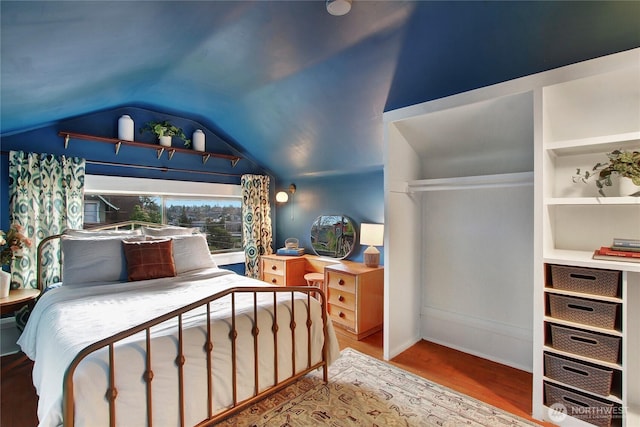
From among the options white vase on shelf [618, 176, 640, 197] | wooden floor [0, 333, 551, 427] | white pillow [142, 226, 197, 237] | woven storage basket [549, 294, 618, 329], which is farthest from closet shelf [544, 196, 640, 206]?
white pillow [142, 226, 197, 237]

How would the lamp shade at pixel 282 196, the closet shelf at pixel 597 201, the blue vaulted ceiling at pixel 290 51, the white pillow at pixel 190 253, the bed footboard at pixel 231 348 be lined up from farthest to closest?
the lamp shade at pixel 282 196, the white pillow at pixel 190 253, the closet shelf at pixel 597 201, the blue vaulted ceiling at pixel 290 51, the bed footboard at pixel 231 348

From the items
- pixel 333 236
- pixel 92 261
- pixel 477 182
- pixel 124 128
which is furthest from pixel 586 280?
pixel 124 128

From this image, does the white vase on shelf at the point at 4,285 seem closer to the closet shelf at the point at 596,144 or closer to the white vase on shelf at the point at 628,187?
the closet shelf at the point at 596,144

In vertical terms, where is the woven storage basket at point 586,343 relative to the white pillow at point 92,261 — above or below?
below

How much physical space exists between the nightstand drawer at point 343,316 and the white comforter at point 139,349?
87 cm

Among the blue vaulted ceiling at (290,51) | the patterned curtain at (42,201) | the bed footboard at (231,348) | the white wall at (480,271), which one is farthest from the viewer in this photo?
the patterned curtain at (42,201)

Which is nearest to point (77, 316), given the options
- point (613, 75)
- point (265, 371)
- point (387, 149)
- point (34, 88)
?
point (265, 371)

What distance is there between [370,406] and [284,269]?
2.36 meters

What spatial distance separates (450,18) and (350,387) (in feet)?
8.39

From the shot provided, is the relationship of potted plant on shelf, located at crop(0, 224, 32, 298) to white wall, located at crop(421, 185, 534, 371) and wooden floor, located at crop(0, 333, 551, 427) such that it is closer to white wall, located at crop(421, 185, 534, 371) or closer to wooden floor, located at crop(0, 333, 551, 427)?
wooden floor, located at crop(0, 333, 551, 427)

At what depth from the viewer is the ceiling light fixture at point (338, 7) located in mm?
1770

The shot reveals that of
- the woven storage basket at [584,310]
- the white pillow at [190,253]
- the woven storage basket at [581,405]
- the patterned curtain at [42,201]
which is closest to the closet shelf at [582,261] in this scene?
the woven storage basket at [584,310]

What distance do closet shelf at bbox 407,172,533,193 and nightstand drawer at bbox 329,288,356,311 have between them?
125 centimetres

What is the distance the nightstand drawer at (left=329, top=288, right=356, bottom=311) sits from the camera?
317 cm
